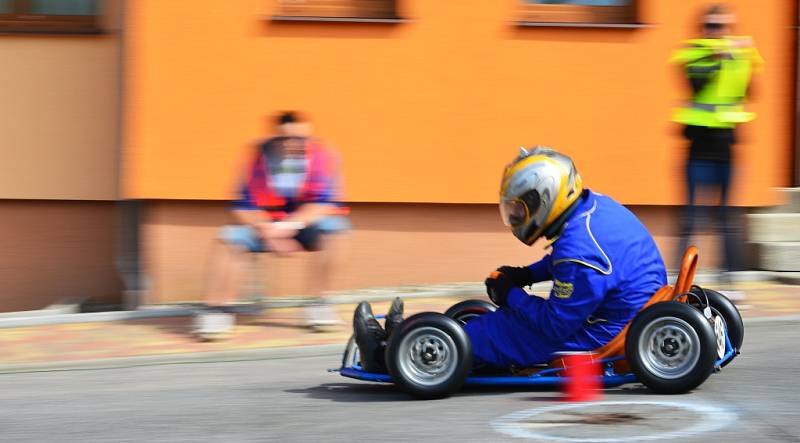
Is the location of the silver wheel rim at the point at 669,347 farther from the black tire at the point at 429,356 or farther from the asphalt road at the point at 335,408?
the black tire at the point at 429,356

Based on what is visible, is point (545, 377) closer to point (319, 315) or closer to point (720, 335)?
point (720, 335)

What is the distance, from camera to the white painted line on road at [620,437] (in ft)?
17.3

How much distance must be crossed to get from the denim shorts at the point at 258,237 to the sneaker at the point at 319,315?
43 centimetres

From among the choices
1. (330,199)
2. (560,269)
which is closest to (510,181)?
(560,269)

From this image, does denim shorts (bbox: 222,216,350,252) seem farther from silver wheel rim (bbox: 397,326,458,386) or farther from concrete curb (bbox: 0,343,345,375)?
silver wheel rim (bbox: 397,326,458,386)

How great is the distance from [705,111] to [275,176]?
301 centimetres

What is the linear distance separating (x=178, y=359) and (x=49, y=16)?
430 cm

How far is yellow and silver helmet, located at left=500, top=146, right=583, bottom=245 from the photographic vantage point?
613 centimetres

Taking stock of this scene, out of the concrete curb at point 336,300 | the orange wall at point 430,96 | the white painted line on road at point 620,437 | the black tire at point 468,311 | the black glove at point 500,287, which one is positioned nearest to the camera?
the white painted line on road at point 620,437

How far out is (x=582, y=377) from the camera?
19.6ft

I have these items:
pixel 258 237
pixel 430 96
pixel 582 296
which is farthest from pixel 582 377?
pixel 430 96

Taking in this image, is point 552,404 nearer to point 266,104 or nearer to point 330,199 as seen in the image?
point 330,199

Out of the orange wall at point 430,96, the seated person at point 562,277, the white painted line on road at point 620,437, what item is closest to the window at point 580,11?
the orange wall at point 430,96

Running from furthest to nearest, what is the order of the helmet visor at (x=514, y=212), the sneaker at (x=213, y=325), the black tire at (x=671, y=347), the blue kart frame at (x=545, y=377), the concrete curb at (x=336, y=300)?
the concrete curb at (x=336, y=300), the sneaker at (x=213, y=325), the helmet visor at (x=514, y=212), the blue kart frame at (x=545, y=377), the black tire at (x=671, y=347)
